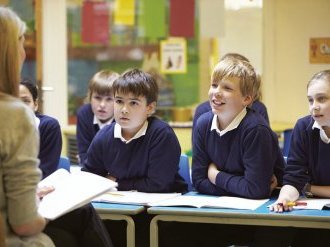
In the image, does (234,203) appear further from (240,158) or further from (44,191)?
(44,191)

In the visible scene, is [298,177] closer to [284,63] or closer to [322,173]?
[322,173]

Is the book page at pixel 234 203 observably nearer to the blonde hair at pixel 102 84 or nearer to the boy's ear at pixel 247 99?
the boy's ear at pixel 247 99

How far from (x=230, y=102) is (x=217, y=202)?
1.69 ft

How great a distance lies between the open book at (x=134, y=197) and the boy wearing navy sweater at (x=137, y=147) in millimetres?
75

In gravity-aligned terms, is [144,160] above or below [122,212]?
above

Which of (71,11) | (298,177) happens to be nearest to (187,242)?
(298,177)

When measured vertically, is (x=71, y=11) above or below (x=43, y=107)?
above

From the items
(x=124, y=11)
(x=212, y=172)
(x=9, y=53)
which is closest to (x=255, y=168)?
(x=212, y=172)

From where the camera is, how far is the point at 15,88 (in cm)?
170

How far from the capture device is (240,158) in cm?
277

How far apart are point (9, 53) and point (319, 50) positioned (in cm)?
392

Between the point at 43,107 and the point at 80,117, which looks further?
the point at 43,107

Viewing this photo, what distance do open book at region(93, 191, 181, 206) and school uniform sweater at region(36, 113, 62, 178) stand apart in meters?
0.46

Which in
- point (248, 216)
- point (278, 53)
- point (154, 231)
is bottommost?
A: point (154, 231)
